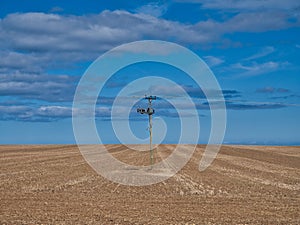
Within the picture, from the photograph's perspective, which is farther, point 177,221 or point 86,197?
point 86,197

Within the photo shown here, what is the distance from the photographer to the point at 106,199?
20.6m

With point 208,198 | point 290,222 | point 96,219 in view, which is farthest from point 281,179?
point 96,219

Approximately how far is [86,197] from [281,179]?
14529 millimetres

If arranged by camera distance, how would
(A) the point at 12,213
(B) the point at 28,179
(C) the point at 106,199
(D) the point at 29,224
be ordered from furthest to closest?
1. (B) the point at 28,179
2. (C) the point at 106,199
3. (A) the point at 12,213
4. (D) the point at 29,224

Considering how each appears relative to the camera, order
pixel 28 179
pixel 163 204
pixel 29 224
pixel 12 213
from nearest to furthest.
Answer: pixel 29 224
pixel 12 213
pixel 163 204
pixel 28 179

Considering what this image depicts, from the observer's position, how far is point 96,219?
51.0 ft

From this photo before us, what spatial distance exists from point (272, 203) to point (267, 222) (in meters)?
4.59

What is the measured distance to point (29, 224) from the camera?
1449 centimetres

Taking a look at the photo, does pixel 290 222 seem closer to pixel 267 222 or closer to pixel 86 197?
pixel 267 222

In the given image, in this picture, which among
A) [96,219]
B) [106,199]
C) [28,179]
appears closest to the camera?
[96,219]

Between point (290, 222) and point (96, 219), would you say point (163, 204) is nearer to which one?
point (96, 219)

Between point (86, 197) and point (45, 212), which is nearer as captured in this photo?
point (45, 212)

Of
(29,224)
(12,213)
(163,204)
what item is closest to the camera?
(29,224)

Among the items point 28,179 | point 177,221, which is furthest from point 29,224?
point 28,179
